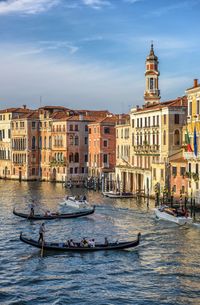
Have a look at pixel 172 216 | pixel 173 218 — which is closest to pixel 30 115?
pixel 172 216

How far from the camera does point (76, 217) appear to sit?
130 ft

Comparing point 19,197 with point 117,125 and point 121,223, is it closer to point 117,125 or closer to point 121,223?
point 117,125

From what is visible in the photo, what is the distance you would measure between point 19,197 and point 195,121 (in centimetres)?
1783

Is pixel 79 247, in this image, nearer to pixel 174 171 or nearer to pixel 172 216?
pixel 172 216

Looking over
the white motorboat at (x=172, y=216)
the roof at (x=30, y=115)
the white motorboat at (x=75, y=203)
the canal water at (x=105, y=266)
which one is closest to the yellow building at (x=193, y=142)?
the white motorboat at (x=172, y=216)

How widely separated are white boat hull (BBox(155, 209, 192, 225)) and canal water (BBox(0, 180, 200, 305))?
A: 1.34 feet

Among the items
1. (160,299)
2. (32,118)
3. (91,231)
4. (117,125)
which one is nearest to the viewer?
(160,299)

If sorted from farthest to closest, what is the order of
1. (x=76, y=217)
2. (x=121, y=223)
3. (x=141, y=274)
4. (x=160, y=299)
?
1. (x=76, y=217)
2. (x=121, y=223)
3. (x=141, y=274)
4. (x=160, y=299)

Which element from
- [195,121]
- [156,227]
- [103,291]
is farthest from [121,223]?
[103,291]

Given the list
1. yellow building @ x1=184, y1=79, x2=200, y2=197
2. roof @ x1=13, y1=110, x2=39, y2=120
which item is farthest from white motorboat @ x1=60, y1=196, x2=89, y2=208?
roof @ x1=13, y1=110, x2=39, y2=120

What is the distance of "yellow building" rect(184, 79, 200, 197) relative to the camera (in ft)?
135

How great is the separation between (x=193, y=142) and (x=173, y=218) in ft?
27.9

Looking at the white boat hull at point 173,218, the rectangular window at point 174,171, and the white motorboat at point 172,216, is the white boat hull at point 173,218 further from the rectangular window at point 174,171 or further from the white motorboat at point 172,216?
the rectangular window at point 174,171

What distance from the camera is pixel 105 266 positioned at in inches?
997
